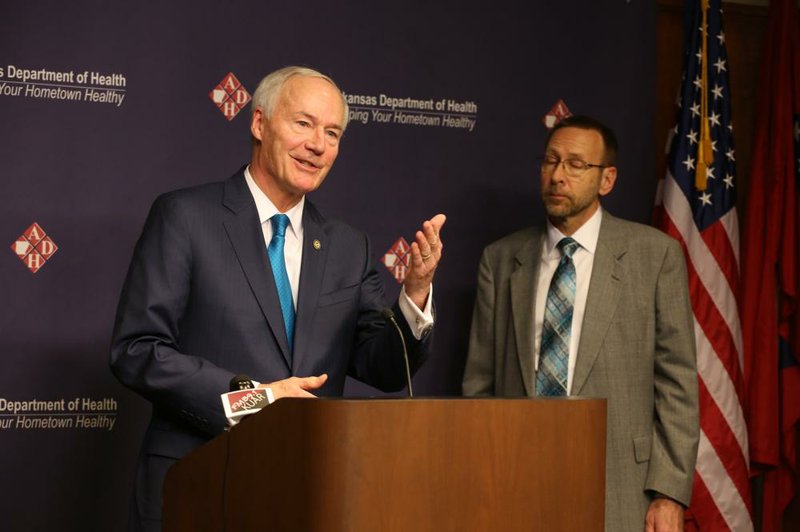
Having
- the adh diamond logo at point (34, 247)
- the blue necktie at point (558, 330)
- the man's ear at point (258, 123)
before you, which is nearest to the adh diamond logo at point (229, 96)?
the adh diamond logo at point (34, 247)

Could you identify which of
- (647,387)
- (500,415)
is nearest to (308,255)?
(500,415)

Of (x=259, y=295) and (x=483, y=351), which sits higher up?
(x=259, y=295)

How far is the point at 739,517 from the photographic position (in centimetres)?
414

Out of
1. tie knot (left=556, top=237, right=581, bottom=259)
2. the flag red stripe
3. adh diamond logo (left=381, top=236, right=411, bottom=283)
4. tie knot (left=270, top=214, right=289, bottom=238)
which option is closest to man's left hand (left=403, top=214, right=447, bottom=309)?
tie knot (left=270, top=214, right=289, bottom=238)

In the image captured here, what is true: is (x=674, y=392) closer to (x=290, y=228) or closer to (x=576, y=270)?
(x=576, y=270)

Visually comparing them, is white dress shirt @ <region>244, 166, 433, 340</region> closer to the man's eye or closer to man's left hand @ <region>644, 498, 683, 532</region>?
the man's eye

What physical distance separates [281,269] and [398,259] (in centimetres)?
164

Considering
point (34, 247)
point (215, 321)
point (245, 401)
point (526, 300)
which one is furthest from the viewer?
point (34, 247)

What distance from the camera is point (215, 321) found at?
8.73 ft

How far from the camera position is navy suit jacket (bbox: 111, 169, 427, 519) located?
2.46 m

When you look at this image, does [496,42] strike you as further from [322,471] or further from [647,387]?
[322,471]

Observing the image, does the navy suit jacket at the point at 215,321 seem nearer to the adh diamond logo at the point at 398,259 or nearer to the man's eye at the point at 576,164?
the man's eye at the point at 576,164

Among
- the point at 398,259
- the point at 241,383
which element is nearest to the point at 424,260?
the point at 241,383

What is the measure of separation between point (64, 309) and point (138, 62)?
1.01 m
